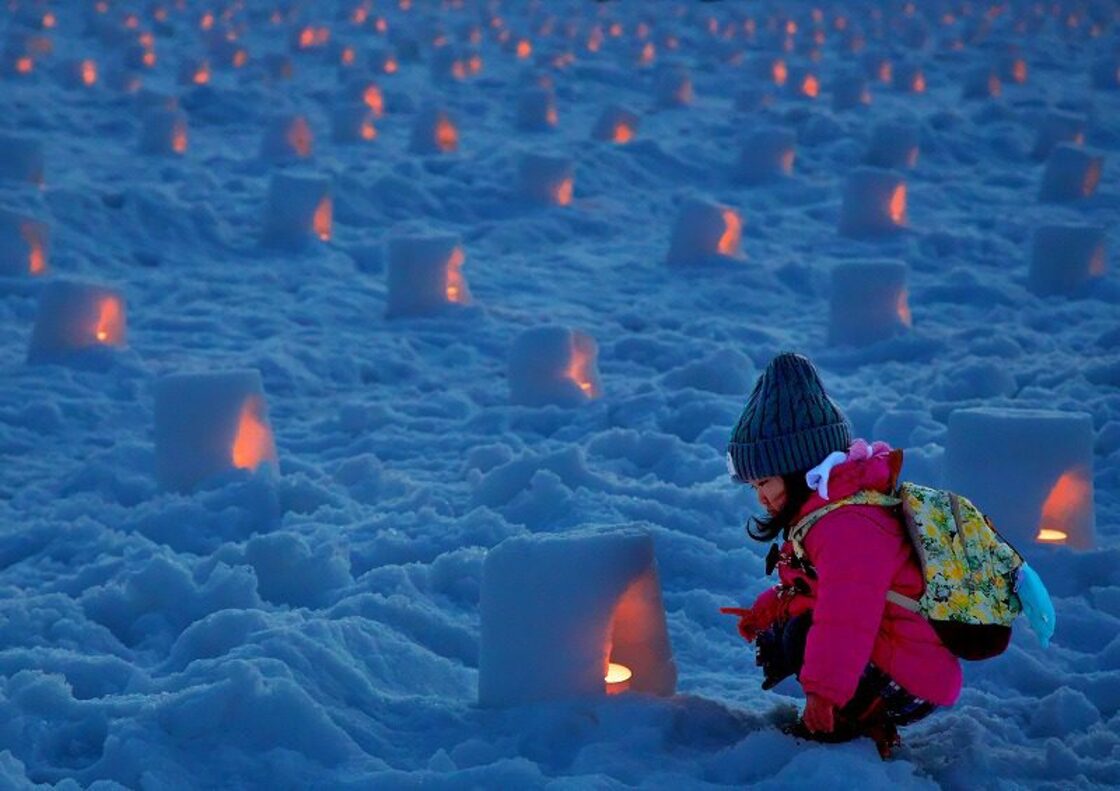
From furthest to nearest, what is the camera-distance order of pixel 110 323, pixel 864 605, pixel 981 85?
pixel 981 85
pixel 110 323
pixel 864 605

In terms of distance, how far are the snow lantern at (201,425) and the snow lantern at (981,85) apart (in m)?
8.07

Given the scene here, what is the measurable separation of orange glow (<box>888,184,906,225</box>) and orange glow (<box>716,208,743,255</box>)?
0.93m

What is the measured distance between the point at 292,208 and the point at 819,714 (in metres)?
5.48

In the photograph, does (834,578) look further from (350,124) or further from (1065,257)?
(350,124)

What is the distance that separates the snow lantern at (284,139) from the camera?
28.4 ft

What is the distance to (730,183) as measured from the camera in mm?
8648

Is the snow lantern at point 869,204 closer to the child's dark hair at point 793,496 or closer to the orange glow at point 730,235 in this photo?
the orange glow at point 730,235

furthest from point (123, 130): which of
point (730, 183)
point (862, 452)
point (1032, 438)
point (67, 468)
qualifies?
point (862, 452)

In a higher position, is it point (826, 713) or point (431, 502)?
point (826, 713)

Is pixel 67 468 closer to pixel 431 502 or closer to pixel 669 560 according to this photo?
pixel 431 502

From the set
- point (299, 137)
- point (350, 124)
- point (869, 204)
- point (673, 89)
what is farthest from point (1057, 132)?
point (299, 137)

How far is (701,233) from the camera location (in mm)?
7047

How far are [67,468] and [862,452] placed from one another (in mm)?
3010

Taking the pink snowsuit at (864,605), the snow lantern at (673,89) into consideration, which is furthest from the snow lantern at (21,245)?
the snow lantern at (673,89)
